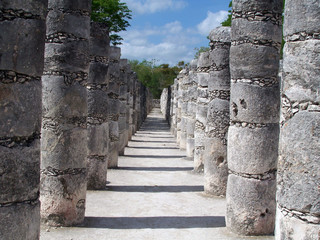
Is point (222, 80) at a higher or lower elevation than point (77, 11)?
lower

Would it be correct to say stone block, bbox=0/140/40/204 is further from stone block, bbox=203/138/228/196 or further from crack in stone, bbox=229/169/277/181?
stone block, bbox=203/138/228/196

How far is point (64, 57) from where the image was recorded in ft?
25.9

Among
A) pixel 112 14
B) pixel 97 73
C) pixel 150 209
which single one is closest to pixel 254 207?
pixel 150 209

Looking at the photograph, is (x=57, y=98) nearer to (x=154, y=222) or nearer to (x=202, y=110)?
(x=154, y=222)

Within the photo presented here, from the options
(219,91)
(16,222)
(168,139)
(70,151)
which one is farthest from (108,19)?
(16,222)

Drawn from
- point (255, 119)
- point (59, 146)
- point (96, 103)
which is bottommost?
point (59, 146)

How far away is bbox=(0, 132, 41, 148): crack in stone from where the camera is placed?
15.3 feet

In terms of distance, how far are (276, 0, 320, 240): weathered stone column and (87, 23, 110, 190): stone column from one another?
7.00m

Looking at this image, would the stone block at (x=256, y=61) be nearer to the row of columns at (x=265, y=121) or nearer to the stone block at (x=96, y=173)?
the row of columns at (x=265, y=121)

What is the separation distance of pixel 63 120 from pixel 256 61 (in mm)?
3716

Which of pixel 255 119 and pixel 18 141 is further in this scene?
pixel 255 119

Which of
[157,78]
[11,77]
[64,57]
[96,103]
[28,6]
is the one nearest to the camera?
[11,77]

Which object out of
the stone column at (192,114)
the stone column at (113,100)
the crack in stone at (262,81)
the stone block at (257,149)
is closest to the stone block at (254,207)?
the stone block at (257,149)

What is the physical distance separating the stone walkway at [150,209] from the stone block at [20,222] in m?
2.36
